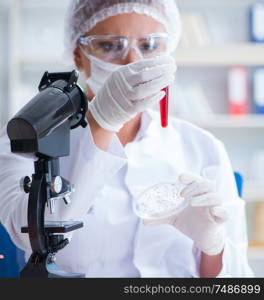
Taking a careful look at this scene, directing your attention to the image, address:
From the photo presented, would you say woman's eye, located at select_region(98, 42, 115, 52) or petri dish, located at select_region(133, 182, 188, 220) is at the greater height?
woman's eye, located at select_region(98, 42, 115, 52)

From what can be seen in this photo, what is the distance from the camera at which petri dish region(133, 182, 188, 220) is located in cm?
114

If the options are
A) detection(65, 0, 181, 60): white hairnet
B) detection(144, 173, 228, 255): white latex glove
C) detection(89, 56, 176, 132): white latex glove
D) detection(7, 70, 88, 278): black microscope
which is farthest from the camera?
detection(65, 0, 181, 60): white hairnet

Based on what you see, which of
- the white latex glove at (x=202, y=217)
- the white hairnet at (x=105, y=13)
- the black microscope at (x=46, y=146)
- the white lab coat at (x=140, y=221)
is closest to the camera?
the black microscope at (x=46, y=146)

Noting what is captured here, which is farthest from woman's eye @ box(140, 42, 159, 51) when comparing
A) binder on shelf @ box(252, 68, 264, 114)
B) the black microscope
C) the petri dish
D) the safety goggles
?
binder on shelf @ box(252, 68, 264, 114)

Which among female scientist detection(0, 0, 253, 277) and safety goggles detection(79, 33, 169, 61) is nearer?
female scientist detection(0, 0, 253, 277)

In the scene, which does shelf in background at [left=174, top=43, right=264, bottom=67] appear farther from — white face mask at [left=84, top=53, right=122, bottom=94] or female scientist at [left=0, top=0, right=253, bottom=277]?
white face mask at [left=84, top=53, right=122, bottom=94]

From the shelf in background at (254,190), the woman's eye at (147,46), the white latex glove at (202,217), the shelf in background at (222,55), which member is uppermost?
the woman's eye at (147,46)

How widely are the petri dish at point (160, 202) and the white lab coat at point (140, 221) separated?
0.09 metres

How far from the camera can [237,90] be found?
10.5ft

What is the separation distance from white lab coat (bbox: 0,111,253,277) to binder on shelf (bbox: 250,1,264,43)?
75.5 inches

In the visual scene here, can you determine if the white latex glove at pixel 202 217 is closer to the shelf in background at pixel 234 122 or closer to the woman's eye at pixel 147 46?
the woman's eye at pixel 147 46

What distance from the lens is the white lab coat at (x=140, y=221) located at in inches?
49.1

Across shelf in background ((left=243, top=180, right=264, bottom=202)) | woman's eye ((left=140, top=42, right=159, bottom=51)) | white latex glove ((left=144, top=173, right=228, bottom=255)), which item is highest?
woman's eye ((left=140, top=42, right=159, bottom=51))

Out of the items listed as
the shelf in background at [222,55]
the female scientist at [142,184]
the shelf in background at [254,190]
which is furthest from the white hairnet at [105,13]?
the shelf in background at [254,190]
